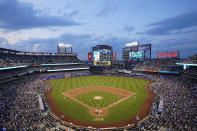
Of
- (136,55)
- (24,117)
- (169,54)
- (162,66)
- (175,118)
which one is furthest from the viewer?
(136,55)

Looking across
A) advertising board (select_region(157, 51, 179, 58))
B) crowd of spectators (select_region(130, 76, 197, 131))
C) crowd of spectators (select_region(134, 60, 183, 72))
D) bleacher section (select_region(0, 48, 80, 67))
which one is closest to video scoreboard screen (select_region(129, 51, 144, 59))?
crowd of spectators (select_region(134, 60, 183, 72))

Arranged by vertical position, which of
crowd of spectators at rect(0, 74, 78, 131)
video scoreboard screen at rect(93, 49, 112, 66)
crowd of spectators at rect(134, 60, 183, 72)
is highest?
video scoreboard screen at rect(93, 49, 112, 66)

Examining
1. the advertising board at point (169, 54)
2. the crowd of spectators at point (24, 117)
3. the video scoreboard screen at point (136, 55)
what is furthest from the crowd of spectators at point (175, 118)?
the video scoreboard screen at point (136, 55)

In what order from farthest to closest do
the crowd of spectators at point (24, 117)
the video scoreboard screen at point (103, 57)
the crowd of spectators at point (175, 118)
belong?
the video scoreboard screen at point (103, 57), the crowd of spectators at point (24, 117), the crowd of spectators at point (175, 118)

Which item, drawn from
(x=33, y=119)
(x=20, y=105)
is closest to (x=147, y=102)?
(x=33, y=119)

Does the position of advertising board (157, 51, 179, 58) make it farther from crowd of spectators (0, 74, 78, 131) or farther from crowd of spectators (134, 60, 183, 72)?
crowd of spectators (0, 74, 78, 131)

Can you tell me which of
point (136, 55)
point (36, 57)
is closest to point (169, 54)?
point (136, 55)

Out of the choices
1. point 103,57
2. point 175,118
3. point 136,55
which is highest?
point 136,55

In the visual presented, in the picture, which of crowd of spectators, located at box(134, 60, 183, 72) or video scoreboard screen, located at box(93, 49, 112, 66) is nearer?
crowd of spectators, located at box(134, 60, 183, 72)

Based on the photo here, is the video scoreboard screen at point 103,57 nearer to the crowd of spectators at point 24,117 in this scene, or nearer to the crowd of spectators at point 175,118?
the crowd of spectators at point 175,118

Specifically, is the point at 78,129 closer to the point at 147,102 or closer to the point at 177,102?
the point at 147,102

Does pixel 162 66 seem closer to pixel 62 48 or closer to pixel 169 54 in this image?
pixel 169 54
